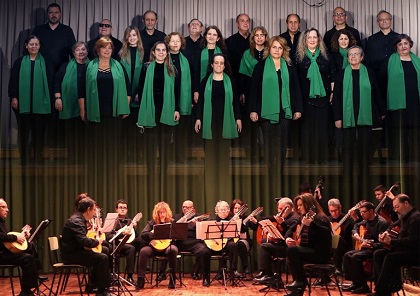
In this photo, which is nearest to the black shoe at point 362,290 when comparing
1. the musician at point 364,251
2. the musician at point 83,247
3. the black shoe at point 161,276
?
the musician at point 364,251

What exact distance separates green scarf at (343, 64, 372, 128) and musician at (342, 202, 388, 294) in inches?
117

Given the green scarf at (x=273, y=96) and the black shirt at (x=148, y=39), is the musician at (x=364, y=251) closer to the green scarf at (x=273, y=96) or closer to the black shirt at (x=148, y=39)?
the green scarf at (x=273, y=96)

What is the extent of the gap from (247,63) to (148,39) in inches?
67.6

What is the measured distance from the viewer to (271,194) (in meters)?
11.8

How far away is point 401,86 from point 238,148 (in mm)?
2873

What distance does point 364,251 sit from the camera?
8578mm

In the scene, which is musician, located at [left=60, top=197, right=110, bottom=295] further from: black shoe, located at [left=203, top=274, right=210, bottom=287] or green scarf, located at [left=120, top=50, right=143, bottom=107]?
green scarf, located at [left=120, top=50, right=143, bottom=107]

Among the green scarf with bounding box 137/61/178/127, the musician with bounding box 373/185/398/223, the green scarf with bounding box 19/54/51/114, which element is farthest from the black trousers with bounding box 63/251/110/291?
the green scarf with bounding box 19/54/51/114

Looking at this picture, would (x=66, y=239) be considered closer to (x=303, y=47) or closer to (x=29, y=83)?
(x=29, y=83)

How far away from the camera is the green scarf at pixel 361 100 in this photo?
37.3ft

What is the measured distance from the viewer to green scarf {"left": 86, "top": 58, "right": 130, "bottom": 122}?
452 inches

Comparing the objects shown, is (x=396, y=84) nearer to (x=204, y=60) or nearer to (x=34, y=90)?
(x=204, y=60)

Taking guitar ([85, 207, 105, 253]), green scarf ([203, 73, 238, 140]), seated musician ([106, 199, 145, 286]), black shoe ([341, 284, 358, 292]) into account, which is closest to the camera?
guitar ([85, 207, 105, 253])

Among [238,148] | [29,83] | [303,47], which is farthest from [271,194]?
[29,83]
